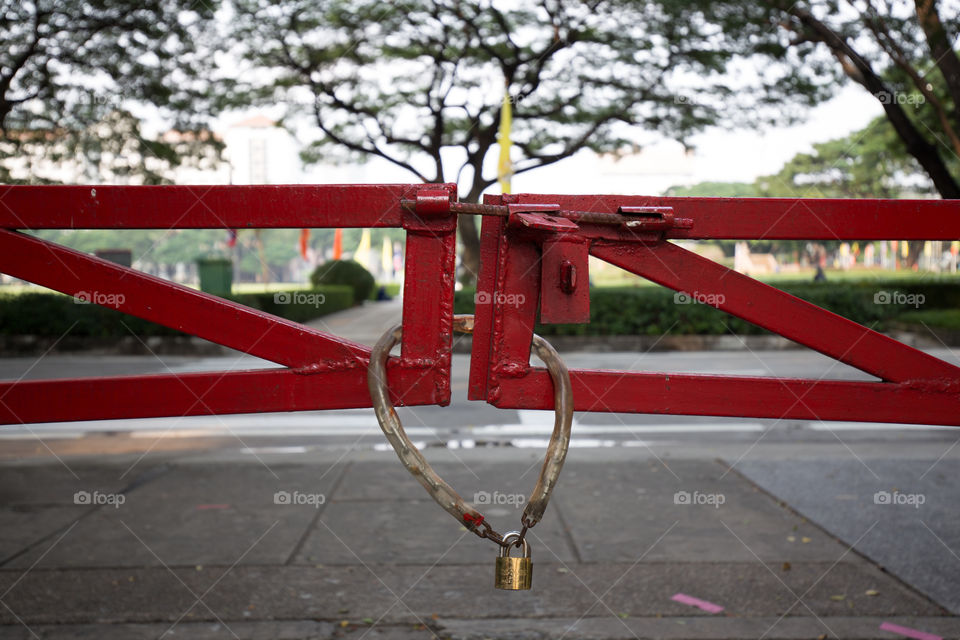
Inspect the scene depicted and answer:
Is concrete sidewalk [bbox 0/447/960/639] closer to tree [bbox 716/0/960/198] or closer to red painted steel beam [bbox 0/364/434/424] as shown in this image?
red painted steel beam [bbox 0/364/434/424]

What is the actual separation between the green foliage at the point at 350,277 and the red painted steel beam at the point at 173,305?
22.9 metres

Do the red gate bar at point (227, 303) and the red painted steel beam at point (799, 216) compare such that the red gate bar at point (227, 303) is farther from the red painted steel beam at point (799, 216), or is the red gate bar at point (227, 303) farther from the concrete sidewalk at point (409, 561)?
the concrete sidewalk at point (409, 561)

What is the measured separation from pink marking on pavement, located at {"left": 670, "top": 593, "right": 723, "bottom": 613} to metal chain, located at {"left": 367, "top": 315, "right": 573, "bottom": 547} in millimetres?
1839

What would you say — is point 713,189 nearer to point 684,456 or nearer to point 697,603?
point 697,603

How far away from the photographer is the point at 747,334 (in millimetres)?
14828

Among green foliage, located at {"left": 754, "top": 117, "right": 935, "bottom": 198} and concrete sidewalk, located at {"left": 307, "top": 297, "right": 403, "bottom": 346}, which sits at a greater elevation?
green foliage, located at {"left": 754, "top": 117, "right": 935, "bottom": 198}

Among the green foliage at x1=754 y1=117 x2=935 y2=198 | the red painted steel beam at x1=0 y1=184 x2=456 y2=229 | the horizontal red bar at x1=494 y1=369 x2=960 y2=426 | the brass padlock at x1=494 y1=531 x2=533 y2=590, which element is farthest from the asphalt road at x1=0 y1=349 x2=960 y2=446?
the green foliage at x1=754 y1=117 x2=935 y2=198

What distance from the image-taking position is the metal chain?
1742mm

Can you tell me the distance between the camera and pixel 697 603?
3363 millimetres

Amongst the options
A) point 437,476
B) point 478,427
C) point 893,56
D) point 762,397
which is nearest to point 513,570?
point 437,476

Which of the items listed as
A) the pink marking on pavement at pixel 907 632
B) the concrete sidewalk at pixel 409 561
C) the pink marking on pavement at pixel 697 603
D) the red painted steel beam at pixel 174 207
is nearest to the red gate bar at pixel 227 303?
the red painted steel beam at pixel 174 207

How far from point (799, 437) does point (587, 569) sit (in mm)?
4059

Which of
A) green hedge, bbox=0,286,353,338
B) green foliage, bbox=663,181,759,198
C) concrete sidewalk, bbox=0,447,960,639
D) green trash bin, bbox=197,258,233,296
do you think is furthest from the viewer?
green trash bin, bbox=197,258,233,296

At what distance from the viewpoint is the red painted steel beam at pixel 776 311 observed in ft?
6.59
